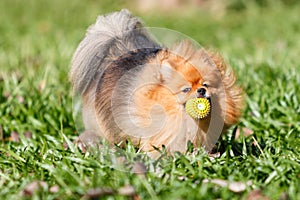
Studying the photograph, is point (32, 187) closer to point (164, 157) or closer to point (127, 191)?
point (127, 191)

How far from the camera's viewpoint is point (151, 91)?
2.73m

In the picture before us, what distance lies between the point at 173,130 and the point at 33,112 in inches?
59.5

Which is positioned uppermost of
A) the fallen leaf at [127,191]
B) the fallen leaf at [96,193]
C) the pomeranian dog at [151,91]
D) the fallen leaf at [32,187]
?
the pomeranian dog at [151,91]

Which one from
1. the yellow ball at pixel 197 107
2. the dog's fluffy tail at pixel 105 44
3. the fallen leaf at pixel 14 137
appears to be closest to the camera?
the yellow ball at pixel 197 107

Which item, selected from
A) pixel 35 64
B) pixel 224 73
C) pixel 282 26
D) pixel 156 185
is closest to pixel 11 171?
pixel 156 185

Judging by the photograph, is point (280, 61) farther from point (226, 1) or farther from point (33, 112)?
point (226, 1)

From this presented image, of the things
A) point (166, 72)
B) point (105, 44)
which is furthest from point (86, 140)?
point (166, 72)

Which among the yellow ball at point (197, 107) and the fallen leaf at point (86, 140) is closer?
the yellow ball at point (197, 107)

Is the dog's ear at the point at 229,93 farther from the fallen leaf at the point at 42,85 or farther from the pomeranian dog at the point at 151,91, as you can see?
the fallen leaf at the point at 42,85

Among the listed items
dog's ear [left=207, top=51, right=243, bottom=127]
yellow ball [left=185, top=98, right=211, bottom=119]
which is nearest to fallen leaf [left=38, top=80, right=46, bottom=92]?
dog's ear [left=207, top=51, right=243, bottom=127]

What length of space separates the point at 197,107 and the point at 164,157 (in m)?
0.27

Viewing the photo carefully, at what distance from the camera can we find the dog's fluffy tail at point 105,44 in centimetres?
308

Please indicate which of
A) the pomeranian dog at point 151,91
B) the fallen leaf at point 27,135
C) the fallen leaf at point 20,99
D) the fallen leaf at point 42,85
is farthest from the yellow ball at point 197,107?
the fallen leaf at point 42,85

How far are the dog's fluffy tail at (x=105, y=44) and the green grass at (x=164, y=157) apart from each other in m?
0.37
